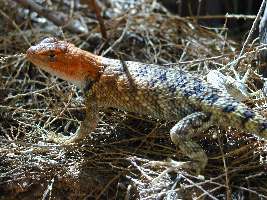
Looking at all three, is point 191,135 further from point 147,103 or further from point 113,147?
point 113,147

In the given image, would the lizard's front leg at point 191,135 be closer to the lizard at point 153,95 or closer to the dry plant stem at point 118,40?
the lizard at point 153,95

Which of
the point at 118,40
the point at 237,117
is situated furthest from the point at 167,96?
the point at 118,40

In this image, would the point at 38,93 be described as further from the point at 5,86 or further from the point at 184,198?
the point at 184,198

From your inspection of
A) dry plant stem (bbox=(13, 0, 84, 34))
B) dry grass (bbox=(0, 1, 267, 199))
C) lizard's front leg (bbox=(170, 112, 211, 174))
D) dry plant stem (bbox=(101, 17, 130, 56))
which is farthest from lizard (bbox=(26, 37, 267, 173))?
dry plant stem (bbox=(13, 0, 84, 34))

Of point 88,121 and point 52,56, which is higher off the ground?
point 52,56

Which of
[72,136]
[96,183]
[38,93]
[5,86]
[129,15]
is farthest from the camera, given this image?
[129,15]

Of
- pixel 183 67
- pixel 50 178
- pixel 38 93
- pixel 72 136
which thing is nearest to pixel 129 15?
pixel 183 67

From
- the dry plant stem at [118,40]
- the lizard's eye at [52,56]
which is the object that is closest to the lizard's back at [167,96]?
the lizard's eye at [52,56]
